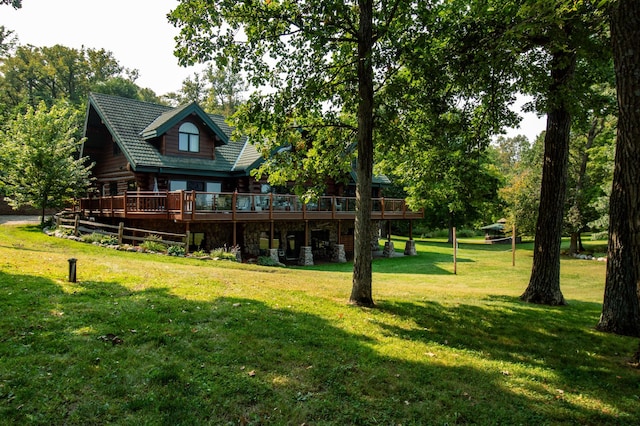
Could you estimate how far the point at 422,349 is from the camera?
18.9 ft

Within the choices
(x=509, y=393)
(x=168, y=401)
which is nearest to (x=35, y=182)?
(x=168, y=401)

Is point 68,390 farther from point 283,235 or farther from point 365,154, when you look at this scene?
point 283,235

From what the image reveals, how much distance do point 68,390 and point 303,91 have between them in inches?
261

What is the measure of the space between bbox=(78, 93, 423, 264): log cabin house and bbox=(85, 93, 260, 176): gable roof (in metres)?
0.05

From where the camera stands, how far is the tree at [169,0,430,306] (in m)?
7.59

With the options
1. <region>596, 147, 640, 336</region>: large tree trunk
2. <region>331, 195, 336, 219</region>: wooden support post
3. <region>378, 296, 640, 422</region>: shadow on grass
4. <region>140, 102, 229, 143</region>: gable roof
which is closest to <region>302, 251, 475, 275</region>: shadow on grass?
<region>331, 195, 336, 219</region>: wooden support post

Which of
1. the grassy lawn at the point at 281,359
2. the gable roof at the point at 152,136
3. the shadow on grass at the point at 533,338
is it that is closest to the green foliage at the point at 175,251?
the gable roof at the point at 152,136

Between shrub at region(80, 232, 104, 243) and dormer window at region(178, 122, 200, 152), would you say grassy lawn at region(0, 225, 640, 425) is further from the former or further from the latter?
dormer window at region(178, 122, 200, 152)

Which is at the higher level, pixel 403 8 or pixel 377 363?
pixel 403 8

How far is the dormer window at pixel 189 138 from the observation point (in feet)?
69.9

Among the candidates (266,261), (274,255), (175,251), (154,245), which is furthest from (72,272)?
(274,255)

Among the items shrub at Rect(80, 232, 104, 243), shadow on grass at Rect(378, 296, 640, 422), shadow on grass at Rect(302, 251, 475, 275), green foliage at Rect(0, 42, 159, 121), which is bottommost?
shadow on grass at Rect(302, 251, 475, 275)

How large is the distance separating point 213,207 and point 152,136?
602 centimetres

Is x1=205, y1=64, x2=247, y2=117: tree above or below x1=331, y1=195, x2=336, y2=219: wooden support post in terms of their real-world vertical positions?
above
